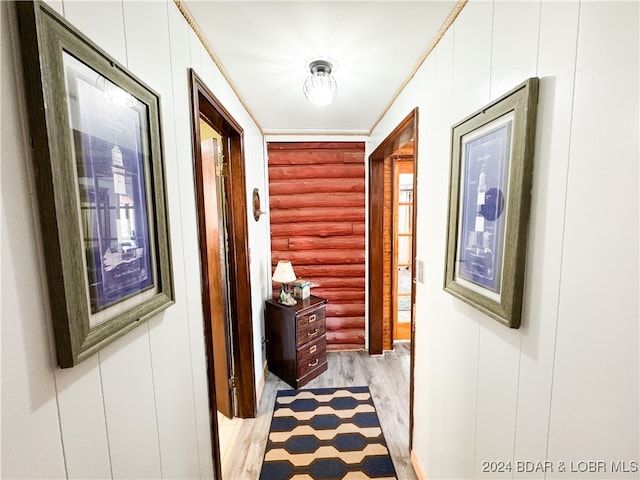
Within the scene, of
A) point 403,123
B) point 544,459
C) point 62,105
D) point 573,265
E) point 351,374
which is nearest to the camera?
point 62,105

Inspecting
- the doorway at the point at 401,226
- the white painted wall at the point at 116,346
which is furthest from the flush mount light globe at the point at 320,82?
the doorway at the point at 401,226

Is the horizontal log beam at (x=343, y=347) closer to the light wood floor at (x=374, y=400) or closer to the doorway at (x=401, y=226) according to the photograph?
the light wood floor at (x=374, y=400)

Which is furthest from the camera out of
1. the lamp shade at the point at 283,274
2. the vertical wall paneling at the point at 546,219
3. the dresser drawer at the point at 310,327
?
the lamp shade at the point at 283,274

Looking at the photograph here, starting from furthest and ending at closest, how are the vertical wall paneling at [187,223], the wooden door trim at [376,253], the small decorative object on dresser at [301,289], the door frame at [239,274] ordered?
the wooden door trim at [376,253] → the small decorative object on dresser at [301,289] → the door frame at [239,274] → the vertical wall paneling at [187,223]

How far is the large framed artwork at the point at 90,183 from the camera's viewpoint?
49 centimetres

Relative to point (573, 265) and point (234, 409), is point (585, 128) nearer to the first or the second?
point (573, 265)

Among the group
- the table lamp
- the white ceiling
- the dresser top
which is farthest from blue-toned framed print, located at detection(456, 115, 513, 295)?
the table lamp

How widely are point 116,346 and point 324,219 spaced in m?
2.40

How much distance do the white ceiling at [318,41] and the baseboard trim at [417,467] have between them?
2.31 m

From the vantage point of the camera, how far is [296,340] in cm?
242

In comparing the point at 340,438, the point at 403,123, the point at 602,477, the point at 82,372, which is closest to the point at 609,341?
the point at 602,477

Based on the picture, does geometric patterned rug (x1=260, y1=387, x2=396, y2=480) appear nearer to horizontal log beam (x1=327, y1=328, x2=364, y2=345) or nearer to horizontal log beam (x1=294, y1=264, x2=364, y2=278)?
horizontal log beam (x1=327, y1=328, x2=364, y2=345)

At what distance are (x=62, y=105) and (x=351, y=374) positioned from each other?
9.24 feet

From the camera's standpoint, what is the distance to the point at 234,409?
2.14 meters
